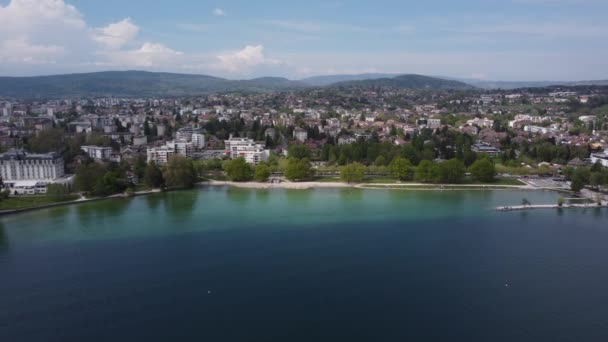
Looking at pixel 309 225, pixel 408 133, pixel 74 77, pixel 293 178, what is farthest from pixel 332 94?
pixel 74 77

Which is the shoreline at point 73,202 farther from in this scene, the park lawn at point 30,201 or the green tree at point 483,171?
the green tree at point 483,171

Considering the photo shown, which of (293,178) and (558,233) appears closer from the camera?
(558,233)

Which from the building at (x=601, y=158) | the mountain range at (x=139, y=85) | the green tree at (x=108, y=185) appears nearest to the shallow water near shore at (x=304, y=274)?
the green tree at (x=108, y=185)

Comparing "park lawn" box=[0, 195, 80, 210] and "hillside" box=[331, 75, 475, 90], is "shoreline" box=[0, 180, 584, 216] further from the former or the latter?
"hillside" box=[331, 75, 475, 90]

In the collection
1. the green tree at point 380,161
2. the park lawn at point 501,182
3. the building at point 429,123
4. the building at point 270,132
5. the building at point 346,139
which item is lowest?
the park lawn at point 501,182

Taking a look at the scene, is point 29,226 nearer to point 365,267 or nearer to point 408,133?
point 365,267

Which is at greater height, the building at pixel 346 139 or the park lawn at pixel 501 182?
the building at pixel 346 139

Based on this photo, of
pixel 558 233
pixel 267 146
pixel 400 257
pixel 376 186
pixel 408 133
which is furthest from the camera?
pixel 408 133
